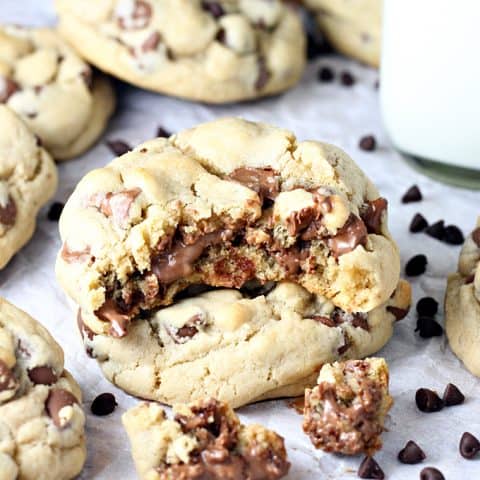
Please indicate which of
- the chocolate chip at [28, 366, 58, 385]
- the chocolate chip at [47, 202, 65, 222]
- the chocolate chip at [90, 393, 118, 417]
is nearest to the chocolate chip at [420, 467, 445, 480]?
the chocolate chip at [90, 393, 118, 417]

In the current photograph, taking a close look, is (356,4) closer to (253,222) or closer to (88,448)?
(253,222)

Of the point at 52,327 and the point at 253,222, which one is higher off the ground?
the point at 253,222

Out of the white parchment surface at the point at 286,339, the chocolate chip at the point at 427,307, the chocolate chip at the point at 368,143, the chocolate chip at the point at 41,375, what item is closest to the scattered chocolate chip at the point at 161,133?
the white parchment surface at the point at 286,339

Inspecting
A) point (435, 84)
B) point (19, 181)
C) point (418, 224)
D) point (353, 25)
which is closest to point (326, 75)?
point (353, 25)

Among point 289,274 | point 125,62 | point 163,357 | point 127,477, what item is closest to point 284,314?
point 289,274

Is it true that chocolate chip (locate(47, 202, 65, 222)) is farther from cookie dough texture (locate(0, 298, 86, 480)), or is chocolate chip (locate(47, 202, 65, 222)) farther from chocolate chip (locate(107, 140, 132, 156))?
cookie dough texture (locate(0, 298, 86, 480))

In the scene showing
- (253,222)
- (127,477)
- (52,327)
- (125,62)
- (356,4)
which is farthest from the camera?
(356,4)
